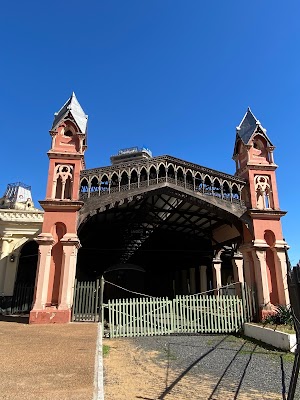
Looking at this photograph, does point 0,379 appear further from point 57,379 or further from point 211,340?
point 211,340

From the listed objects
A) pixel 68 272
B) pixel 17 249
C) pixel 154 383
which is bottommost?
pixel 154 383

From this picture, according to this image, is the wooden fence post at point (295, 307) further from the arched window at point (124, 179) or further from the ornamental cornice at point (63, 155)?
the ornamental cornice at point (63, 155)

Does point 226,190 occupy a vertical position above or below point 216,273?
above

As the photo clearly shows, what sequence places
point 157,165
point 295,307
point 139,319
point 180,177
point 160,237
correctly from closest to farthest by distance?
1. point 295,307
2. point 139,319
3. point 157,165
4. point 180,177
5. point 160,237

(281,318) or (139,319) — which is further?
(281,318)

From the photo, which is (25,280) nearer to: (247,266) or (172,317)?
(172,317)

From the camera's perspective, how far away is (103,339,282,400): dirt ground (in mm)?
5066

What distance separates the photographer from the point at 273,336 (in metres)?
9.97

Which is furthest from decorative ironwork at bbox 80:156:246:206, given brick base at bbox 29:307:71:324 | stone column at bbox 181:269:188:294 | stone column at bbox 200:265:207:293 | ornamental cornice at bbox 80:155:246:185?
stone column at bbox 181:269:188:294

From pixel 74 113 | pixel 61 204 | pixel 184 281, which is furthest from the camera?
pixel 184 281

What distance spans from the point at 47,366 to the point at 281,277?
11.7 meters

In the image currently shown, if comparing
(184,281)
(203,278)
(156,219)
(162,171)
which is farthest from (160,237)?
(162,171)

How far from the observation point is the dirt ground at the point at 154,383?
507cm

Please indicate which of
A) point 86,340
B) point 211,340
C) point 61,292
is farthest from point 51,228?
point 211,340
